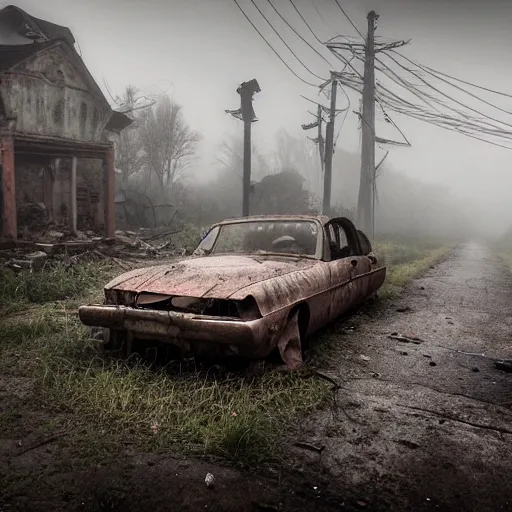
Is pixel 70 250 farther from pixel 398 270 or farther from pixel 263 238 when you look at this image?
A: pixel 398 270

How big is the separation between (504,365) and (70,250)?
9.87 metres

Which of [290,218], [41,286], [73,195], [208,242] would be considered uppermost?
[73,195]

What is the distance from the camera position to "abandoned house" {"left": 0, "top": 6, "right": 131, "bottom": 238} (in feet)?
40.0

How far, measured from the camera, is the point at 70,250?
11.0 meters

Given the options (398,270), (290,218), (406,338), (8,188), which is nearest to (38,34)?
(8,188)

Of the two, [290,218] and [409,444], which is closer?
[409,444]

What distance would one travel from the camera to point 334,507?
2115 mm

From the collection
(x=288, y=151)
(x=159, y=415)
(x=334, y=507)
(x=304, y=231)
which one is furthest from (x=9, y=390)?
(x=288, y=151)

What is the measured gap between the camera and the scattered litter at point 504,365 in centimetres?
411

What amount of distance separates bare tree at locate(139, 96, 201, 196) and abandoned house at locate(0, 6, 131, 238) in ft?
39.8

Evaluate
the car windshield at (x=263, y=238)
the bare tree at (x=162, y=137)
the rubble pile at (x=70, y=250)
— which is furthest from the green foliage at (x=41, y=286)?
the bare tree at (x=162, y=137)

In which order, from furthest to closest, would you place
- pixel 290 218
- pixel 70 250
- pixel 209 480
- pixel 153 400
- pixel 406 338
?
pixel 70 250
pixel 290 218
pixel 406 338
pixel 153 400
pixel 209 480

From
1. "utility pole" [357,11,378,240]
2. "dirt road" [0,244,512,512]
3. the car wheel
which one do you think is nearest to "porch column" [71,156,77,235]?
"dirt road" [0,244,512,512]

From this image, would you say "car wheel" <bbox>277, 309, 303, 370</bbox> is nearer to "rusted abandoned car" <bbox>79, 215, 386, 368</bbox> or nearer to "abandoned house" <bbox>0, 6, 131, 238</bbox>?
"rusted abandoned car" <bbox>79, 215, 386, 368</bbox>
